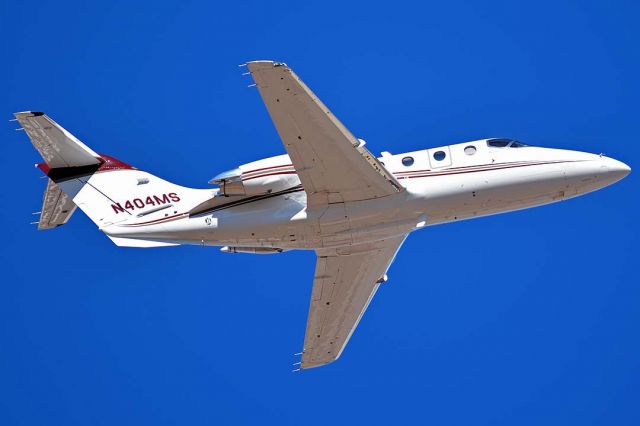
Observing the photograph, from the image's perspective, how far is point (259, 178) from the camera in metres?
28.9

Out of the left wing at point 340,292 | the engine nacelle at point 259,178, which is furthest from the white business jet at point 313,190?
the left wing at point 340,292

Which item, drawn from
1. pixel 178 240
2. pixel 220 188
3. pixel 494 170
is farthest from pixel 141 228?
pixel 494 170

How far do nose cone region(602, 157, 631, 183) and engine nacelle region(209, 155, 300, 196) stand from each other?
31.2ft

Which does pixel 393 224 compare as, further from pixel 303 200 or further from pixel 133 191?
pixel 133 191

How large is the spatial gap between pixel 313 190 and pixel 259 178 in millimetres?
1630

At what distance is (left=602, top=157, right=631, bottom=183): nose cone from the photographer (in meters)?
29.9

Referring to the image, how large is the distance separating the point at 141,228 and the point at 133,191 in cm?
149

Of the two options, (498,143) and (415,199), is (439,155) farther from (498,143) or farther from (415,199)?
(498,143)

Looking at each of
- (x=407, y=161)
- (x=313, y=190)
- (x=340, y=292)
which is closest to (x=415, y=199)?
(x=407, y=161)

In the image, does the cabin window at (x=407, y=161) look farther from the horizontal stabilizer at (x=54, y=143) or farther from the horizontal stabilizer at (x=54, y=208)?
the horizontal stabilizer at (x=54, y=208)

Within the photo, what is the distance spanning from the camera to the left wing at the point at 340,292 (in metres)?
33.0

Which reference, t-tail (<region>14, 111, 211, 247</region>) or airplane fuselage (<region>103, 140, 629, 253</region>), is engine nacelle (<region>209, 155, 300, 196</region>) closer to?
airplane fuselage (<region>103, 140, 629, 253</region>)

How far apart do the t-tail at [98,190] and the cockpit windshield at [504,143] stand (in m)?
8.86

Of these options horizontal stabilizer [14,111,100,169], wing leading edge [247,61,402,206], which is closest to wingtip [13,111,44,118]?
horizontal stabilizer [14,111,100,169]
